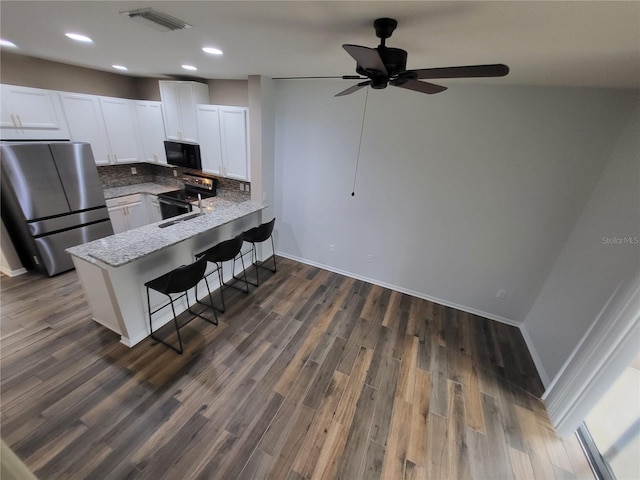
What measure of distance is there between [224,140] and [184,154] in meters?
0.84

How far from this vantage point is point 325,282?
3801mm

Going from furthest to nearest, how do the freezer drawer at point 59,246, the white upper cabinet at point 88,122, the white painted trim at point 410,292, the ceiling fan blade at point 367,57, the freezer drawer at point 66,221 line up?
the white upper cabinet at point 88,122 < the white painted trim at point 410,292 < the freezer drawer at point 59,246 < the freezer drawer at point 66,221 < the ceiling fan blade at point 367,57

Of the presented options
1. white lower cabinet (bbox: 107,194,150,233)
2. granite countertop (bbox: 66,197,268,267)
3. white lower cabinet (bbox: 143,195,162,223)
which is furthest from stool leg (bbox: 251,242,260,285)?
white lower cabinet (bbox: 107,194,150,233)

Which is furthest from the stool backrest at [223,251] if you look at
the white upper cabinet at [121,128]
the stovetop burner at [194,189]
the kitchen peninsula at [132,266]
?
the white upper cabinet at [121,128]

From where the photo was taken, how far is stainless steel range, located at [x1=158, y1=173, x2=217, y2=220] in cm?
398

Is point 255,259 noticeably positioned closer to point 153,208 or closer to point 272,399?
point 153,208

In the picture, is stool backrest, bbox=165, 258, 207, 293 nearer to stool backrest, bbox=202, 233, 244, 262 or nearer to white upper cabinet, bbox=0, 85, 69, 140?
stool backrest, bbox=202, 233, 244, 262

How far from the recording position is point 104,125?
3.87 m

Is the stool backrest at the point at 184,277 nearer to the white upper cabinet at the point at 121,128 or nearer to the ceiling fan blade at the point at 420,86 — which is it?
the ceiling fan blade at the point at 420,86

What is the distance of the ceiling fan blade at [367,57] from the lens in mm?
1101

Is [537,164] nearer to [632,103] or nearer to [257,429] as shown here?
[632,103]

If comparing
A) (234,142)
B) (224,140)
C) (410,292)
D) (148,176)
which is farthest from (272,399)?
(148,176)

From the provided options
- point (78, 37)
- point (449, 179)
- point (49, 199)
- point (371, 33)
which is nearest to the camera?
point (371, 33)

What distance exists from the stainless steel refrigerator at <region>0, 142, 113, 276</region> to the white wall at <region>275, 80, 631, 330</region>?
258cm
